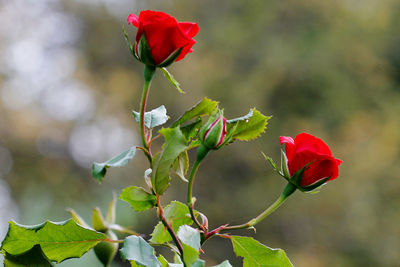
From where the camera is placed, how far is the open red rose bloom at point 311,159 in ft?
1.19

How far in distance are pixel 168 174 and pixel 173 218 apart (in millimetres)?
63

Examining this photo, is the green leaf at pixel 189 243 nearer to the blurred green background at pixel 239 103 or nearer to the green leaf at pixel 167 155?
the green leaf at pixel 167 155

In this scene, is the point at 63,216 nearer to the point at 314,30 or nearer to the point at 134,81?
the point at 134,81

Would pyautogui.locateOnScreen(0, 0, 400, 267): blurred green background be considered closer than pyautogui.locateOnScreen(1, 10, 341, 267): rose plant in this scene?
No

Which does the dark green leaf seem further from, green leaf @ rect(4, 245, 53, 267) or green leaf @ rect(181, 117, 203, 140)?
green leaf @ rect(4, 245, 53, 267)

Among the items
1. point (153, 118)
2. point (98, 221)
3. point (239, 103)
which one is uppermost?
point (153, 118)

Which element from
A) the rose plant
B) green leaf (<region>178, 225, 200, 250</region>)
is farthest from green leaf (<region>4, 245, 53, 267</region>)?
green leaf (<region>178, 225, 200, 250</region>)

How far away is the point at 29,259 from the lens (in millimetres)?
344

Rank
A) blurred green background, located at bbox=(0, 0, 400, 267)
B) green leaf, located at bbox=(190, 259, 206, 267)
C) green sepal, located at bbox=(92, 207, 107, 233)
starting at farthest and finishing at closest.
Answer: blurred green background, located at bbox=(0, 0, 400, 267) → green sepal, located at bbox=(92, 207, 107, 233) → green leaf, located at bbox=(190, 259, 206, 267)

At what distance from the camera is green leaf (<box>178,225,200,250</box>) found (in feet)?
1.01

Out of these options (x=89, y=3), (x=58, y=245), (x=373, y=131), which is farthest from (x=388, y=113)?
(x=58, y=245)

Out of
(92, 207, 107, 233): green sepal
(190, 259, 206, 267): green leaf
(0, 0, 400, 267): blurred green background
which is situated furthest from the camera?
(0, 0, 400, 267): blurred green background

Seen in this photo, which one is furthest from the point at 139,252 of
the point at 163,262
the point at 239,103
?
the point at 239,103

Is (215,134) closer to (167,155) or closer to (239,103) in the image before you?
(167,155)
